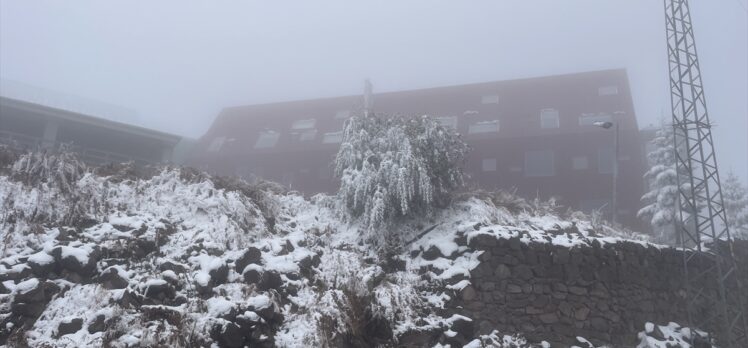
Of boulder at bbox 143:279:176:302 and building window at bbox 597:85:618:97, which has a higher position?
building window at bbox 597:85:618:97

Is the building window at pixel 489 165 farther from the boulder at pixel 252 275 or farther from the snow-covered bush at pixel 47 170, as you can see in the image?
the snow-covered bush at pixel 47 170

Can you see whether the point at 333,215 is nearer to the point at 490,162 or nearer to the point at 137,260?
the point at 137,260

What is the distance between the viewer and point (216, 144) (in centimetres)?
2819

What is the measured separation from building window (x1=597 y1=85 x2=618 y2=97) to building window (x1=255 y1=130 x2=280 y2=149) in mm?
15351

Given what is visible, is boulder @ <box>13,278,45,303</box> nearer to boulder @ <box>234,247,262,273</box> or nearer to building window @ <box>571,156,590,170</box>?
boulder @ <box>234,247,262,273</box>

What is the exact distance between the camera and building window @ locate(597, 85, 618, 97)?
26016 mm

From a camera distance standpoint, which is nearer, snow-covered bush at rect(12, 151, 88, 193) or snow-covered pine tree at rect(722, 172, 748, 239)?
snow-covered bush at rect(12, 151, 88, 193)

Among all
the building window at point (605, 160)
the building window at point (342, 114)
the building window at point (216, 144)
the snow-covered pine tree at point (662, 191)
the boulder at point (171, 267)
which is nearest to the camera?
the boulder at point (171, 267)

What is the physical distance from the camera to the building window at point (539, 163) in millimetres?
23984

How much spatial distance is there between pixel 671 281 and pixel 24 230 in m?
12.9

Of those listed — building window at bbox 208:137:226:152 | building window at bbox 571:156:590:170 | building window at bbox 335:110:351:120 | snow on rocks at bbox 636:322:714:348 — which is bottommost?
snow on rocks at bbox 636:322:714:348

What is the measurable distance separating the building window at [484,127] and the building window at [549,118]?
198cm

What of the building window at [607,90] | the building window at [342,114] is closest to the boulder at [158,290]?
the building window at [342,114]

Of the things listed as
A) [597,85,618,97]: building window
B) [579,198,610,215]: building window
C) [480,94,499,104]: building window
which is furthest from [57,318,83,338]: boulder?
[597,85,618,97]: building window
